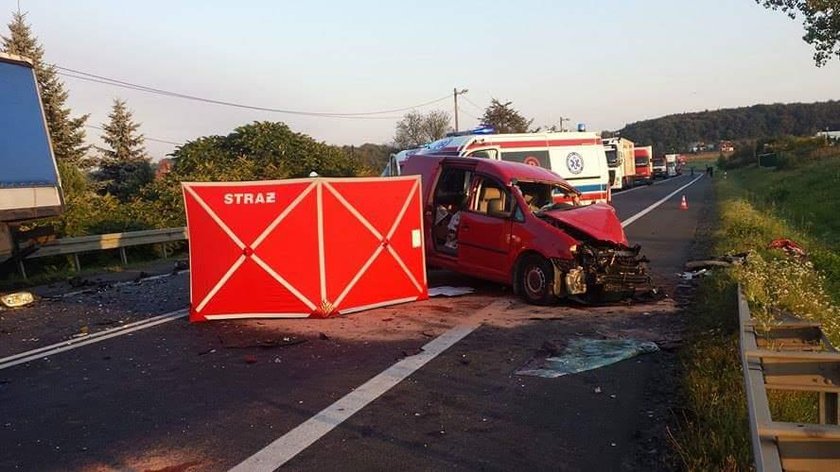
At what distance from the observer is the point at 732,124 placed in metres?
144

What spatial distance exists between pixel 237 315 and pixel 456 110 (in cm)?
5638

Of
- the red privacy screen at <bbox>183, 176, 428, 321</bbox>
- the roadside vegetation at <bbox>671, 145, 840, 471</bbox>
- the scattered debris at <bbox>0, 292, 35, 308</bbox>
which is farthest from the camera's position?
the scattered debris at <bbox>0, 292, 35, 308</bbox>

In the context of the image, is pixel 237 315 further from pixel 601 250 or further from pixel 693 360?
pixel 693 360

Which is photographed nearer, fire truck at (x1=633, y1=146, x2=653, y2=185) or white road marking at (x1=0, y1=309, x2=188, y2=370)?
white road marking at (x1=0, y1=309, x2=188, y2=370)

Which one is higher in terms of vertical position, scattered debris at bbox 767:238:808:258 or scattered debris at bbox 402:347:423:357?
scattered debris at bbox 402:347:423:357

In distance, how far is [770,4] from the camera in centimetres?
3241

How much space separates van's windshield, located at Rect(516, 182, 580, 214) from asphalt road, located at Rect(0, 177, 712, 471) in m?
1.84

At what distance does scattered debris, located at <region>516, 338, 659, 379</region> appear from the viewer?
645 cm

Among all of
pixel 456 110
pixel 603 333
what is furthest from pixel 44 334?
pixel 456 110

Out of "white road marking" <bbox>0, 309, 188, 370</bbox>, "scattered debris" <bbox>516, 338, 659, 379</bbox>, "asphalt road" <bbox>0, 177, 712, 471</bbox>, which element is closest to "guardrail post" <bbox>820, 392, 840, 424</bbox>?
"asphalt road" <bbox>0, 177, 712, 471</bbox>

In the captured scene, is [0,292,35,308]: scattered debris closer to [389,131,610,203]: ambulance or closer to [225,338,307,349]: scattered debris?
[225,338,307,349]: scattered debris

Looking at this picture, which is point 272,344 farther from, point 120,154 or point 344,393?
point 120,154

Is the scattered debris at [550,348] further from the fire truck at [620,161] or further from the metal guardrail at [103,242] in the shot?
the fire truck at [620,161]

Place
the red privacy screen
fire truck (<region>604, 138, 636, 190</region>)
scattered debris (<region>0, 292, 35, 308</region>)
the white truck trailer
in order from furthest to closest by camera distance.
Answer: fire truck (<region>604, 138, 636, 190</region>)
scattered debris (<region>0, 292, 35, 308</region>)
the white truck trailer
the red privacy screen
